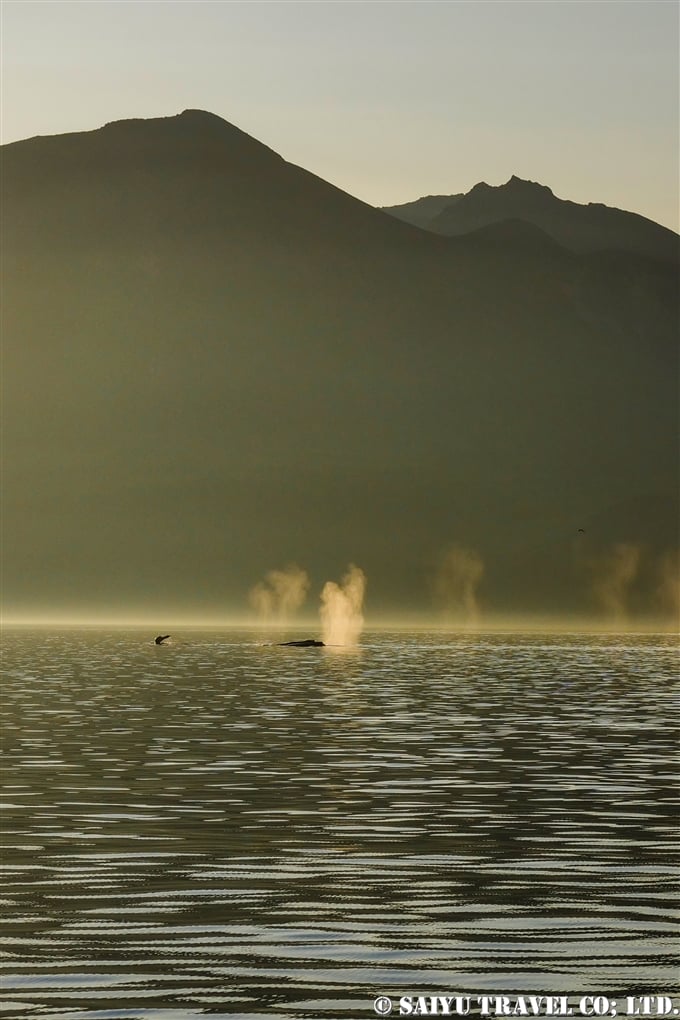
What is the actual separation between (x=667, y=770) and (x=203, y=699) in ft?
124

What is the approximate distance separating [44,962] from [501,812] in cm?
1672

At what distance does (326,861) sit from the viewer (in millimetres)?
32656

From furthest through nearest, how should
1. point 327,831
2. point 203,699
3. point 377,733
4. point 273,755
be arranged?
point 203,699, point 377,733, point 273,755, point 327,831

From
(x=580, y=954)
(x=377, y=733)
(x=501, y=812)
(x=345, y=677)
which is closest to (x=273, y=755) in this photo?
(x=377, y=733)

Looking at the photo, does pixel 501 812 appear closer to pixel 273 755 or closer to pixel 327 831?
pixel 327 831

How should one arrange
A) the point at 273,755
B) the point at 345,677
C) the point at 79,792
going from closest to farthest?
the point at 79,792 → the point at 273,755 → the point at 345,677

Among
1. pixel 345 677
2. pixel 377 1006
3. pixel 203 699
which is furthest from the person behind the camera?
pixel 345 677

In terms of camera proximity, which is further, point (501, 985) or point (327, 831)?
point (327, 831)

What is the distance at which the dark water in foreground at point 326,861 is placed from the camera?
23.6m

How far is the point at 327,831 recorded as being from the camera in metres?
36.7

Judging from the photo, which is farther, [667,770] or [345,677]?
[345,677]

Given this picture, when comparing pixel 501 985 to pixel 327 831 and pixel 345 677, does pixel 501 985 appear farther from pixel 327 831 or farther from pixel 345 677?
pixel 345 677

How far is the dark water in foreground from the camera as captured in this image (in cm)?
2356

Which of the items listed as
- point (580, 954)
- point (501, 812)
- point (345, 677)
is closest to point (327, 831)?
point (501, 812)
